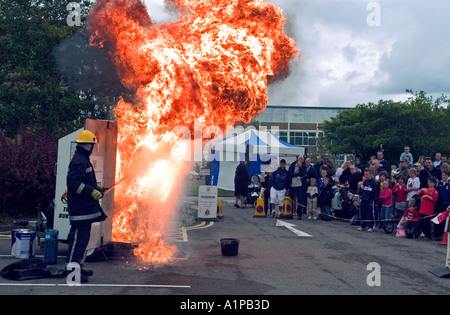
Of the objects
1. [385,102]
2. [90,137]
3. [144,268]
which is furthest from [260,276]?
[385,102]

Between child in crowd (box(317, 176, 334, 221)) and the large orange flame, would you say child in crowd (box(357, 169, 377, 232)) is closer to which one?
child in crowd (box(317, 176, 334, 221))

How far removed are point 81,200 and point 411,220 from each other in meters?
9.69

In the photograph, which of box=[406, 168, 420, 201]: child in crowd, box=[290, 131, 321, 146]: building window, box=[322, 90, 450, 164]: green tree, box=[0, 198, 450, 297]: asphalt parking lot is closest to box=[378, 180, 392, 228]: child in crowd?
box=[406, 168, 420, 201]: child in crowd

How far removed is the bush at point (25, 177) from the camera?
14750 mm

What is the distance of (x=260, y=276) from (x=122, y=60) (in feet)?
18.5

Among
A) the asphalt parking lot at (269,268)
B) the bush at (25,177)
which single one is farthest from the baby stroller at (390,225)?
the bush at (25,177)

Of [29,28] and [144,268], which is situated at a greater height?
[29,28]

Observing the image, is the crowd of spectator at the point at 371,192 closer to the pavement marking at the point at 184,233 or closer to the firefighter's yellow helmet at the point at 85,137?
the pavement marking at the point at 184,233

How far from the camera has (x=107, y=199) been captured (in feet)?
28.9

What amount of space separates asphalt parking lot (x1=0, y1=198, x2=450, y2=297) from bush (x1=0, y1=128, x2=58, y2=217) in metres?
3.90

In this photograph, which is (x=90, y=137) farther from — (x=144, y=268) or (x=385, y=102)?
(x=385, y=102)

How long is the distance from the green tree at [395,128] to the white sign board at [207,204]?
2807 cm
